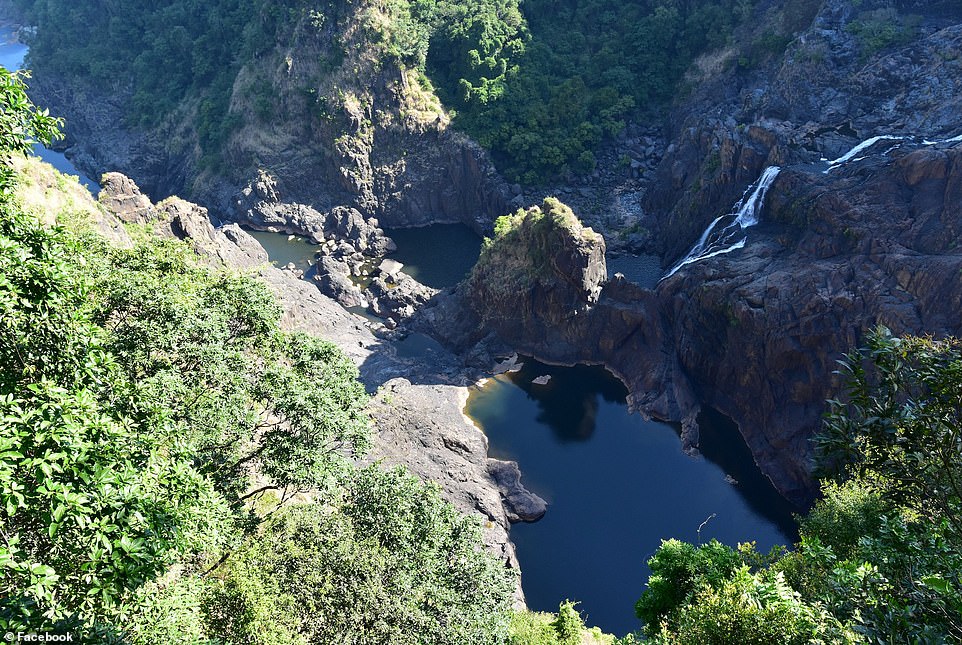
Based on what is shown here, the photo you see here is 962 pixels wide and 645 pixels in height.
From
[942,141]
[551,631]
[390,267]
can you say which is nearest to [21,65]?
[390,267]

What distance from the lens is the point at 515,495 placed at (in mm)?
42031

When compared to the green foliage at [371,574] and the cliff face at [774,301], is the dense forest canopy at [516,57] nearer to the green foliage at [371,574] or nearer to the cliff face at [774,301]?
the cliff face at [774,301]

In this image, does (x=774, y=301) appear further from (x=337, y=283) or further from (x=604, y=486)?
(x=337, y=283)

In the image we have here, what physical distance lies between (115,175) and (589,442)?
4612cm

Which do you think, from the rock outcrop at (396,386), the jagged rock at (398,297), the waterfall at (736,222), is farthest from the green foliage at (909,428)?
the jagged rock at (398,297)

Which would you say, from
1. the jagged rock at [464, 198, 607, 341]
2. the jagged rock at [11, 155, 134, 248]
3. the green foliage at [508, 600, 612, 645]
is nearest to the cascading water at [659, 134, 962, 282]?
the jagged rock at [464, 198, 607, 341]

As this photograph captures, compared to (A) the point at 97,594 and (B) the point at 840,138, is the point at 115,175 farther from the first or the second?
(B) the point at 840,138

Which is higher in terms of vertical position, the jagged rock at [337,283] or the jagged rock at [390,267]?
the jagged rock at [390,267]

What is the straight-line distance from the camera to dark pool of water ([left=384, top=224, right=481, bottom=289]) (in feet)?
222

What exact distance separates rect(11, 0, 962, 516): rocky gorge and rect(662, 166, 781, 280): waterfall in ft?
3.60

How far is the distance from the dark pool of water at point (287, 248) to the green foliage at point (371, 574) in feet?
160

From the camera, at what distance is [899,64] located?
55.2 m

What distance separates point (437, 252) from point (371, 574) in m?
54.6

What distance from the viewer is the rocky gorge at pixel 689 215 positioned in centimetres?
4212
